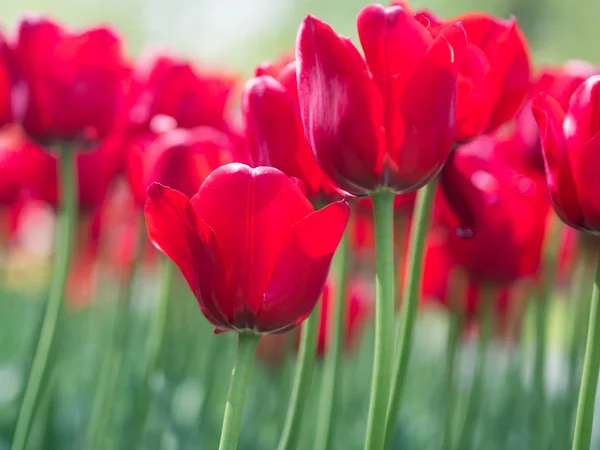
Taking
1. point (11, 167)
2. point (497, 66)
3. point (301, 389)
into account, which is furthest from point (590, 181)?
point (11, 167)

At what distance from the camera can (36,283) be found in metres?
3.78

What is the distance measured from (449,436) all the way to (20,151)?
67 centimetres

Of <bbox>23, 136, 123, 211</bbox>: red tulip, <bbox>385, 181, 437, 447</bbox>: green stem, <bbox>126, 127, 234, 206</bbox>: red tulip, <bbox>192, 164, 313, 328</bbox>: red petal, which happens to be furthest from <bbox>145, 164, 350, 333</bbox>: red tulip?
<bbox>23, 136, 123, 211</bbox>: red tulip

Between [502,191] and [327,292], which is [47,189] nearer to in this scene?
[327,292]

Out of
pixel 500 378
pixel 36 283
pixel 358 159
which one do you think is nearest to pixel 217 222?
pixel 358 159

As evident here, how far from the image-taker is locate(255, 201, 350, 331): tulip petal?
0.41 metres

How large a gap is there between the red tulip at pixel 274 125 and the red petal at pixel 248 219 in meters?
0.10

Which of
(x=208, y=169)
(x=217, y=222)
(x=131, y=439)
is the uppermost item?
(x=208, y=169)

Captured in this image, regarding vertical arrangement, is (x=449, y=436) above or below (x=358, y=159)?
below

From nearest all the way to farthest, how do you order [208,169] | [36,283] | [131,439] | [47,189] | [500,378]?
[208,169] → [131,439] → [47,189] → [500,378] → [36,283]

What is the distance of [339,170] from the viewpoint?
441mm

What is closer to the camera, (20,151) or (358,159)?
(358,159)

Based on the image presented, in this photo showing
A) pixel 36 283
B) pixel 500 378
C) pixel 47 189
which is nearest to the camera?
pixel 47 189

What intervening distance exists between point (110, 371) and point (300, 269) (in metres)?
0.60
